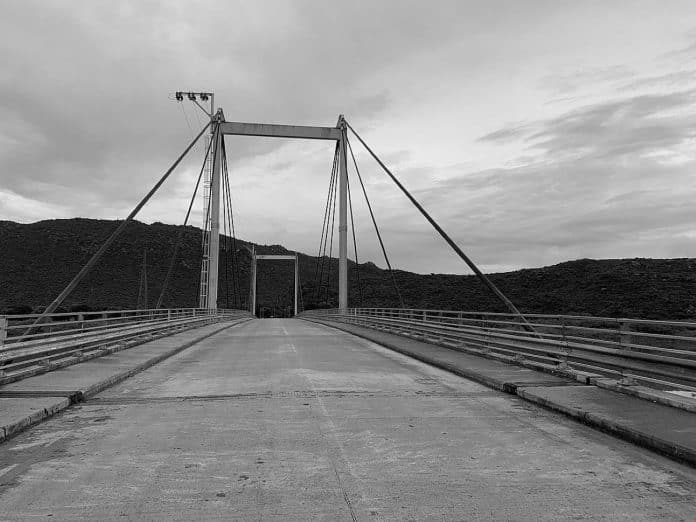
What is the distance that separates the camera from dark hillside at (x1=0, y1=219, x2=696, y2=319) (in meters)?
56.4

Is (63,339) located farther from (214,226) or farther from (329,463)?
(214,226)

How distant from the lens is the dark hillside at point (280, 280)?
5638cm

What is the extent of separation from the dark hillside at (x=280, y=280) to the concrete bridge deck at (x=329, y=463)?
43.4m

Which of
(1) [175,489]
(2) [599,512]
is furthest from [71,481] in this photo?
(2) [599,512]

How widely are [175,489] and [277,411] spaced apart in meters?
3.01

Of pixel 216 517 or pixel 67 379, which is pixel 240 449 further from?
pixel 67 379

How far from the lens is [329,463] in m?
5.16

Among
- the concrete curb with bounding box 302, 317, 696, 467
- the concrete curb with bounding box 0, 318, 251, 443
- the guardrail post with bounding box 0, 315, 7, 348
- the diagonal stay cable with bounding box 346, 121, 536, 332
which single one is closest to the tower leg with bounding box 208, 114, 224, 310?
A: the diagonal stay cable with bounding box 346, 121, 536, 332

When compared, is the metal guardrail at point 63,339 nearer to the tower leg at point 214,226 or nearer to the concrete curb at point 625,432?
the concrete curb at point 625,432

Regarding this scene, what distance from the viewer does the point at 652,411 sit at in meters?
6.89

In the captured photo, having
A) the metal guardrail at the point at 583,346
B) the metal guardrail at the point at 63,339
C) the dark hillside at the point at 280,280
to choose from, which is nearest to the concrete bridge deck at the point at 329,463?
the metal guardrail at the point at 583,346

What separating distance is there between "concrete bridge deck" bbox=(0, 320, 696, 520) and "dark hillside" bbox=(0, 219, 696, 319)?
4335cm

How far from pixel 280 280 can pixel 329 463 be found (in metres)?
125

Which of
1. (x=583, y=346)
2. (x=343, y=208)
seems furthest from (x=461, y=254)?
(x=343, y=208)
